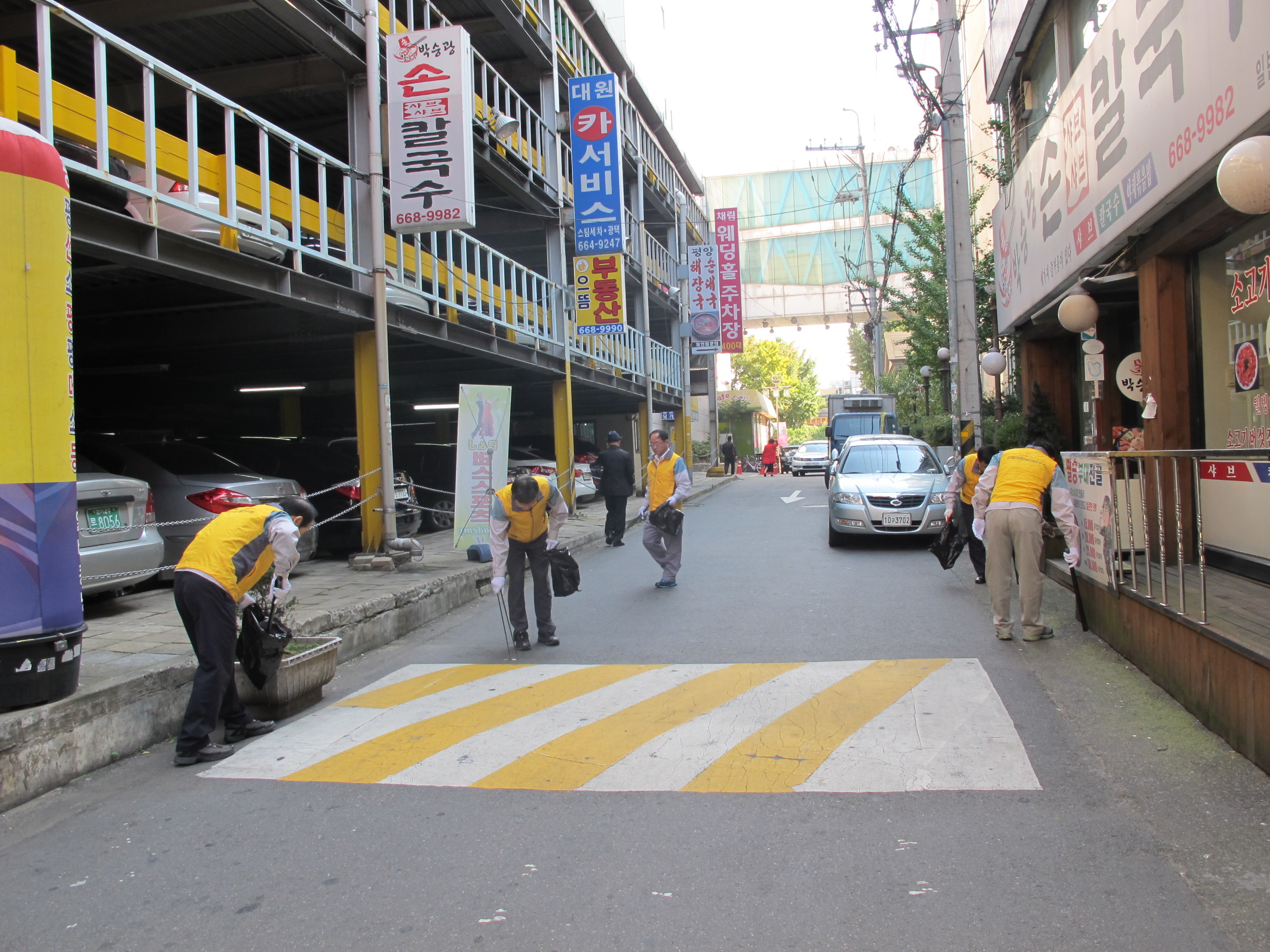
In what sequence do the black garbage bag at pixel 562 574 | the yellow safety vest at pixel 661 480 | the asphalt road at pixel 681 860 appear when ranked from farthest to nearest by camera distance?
1. the yellow safety vest at pixel 661 480
2. the black garbage bag at pixel 562 574
3. the asphalt road at pixel 681 860

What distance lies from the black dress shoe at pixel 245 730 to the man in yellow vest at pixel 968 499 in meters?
6.10

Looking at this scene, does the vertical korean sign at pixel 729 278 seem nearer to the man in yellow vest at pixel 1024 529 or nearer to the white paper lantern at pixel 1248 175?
the man in yellow vest at pixel 1024 529

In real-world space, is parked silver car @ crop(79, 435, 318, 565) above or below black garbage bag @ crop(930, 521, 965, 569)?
above

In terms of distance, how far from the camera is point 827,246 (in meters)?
51.8

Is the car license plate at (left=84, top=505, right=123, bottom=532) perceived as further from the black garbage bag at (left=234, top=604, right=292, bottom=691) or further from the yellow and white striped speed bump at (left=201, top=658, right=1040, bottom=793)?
the yellow and white striped speed bump at (left=201, top=658, right=1040, bottom=793)

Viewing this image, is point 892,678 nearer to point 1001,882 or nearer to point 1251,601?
point 1251,601

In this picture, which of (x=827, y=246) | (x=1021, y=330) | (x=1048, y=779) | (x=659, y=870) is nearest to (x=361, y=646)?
(x=659, y=870)

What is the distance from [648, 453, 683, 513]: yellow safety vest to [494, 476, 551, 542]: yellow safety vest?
106 inches

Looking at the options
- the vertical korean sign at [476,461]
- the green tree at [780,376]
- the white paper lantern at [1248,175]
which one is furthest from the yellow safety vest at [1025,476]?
the green tree at [780,376]

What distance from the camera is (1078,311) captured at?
366 inches

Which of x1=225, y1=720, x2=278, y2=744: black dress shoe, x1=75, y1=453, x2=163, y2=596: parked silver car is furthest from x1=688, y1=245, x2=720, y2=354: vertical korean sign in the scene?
x1=225, y1=720, x2=278, y2=744: black dress shoe

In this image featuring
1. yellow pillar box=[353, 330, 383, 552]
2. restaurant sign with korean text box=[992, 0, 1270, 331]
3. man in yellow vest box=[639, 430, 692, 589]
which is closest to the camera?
restaurant sign with korean text box=[992, 0, 1270, 331]

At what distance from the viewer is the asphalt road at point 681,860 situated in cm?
296

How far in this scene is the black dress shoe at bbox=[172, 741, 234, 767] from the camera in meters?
4.79
